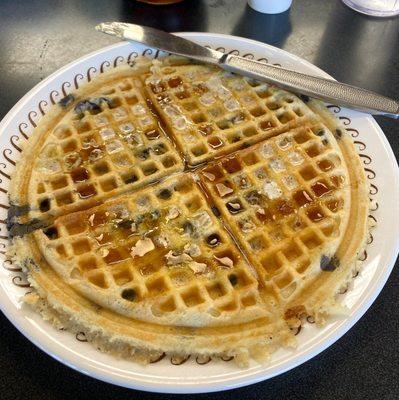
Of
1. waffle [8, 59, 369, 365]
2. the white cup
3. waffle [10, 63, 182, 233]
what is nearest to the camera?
waffle [8, 59, 369, 365]

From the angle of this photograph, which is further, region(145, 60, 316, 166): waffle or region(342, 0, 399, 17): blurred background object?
region(342, 0, 399, 17): blurred background object

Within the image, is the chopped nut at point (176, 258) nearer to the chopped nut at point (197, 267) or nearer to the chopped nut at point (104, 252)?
the chopped nut at point (197, 267)

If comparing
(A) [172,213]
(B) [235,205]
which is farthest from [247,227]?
(A) [172,213]

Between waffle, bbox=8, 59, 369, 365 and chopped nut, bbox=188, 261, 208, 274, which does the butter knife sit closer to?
waffle, bbox=8, 59, 369, 365

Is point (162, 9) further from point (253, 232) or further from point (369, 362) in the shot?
point (369, 362)

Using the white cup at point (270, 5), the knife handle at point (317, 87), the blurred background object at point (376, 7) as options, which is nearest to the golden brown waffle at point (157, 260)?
the knife handle at point (317, 87)

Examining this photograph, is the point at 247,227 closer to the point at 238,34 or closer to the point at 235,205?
the point at 235,205

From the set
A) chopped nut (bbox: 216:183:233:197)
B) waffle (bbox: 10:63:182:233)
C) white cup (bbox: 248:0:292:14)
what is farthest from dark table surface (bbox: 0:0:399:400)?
chopped nut (bbox: 216:183:233:197)

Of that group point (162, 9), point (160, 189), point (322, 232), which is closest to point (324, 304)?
point (322, 232)
